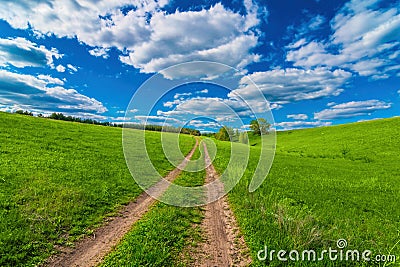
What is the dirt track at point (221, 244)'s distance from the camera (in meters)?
6.61

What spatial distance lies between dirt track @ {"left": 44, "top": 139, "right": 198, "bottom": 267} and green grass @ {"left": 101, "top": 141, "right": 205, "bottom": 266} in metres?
0.31

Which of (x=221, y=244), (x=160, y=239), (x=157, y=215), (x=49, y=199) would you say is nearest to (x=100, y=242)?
(x=160, y=239)

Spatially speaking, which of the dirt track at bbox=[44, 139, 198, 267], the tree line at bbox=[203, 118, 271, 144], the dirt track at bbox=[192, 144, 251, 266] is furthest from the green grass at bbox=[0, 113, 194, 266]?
the tree line at bbox=[203, 118, 271, 144]

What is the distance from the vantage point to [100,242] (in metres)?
7.36

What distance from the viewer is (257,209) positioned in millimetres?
10312

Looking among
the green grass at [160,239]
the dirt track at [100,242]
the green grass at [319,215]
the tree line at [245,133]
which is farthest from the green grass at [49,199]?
the tree line at [245,133]

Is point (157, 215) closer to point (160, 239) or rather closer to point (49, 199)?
point (160, 239)

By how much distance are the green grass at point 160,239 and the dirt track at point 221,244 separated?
0.39 meters

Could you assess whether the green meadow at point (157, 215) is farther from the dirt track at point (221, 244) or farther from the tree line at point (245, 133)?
the tree line at point (245, 133)

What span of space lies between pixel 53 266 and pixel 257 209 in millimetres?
7664

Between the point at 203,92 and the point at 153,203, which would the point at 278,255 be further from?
the point at 203,92

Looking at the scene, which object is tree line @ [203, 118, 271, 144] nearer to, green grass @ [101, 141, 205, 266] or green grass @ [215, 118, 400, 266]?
green grass @ [215, 118, 400, 266]

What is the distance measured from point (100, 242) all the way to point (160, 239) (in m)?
1.88

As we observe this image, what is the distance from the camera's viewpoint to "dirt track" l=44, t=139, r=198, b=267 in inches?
250
